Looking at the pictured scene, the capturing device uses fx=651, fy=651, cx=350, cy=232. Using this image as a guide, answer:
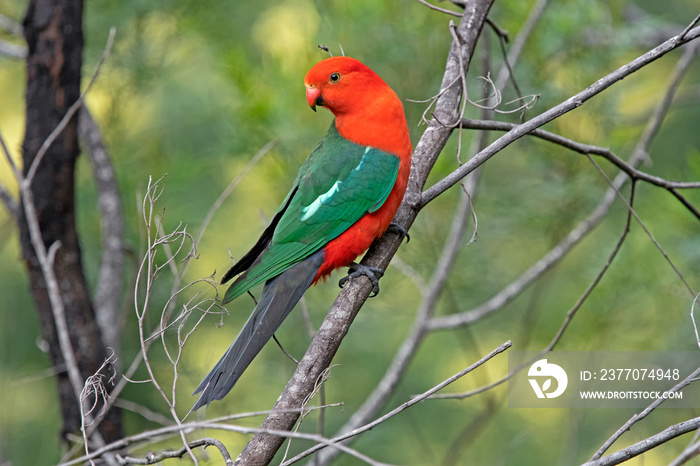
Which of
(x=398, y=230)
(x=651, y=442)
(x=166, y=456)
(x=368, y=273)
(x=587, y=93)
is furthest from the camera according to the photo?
(x=398, y=230)

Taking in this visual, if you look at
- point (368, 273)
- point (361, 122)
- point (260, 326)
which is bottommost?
point (260, 326)

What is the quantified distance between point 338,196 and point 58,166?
1569 millimetres

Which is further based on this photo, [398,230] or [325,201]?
[325,201]

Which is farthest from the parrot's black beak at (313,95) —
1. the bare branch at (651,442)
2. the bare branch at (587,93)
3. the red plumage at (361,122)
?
the bare branch at (651,442)

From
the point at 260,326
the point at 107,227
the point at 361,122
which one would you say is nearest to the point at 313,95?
the point at 361,122

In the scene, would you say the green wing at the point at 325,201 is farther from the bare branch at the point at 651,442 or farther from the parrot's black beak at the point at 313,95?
the bare branch at the point at 651,442

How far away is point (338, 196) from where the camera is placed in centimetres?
310

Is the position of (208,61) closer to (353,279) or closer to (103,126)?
(103,126)

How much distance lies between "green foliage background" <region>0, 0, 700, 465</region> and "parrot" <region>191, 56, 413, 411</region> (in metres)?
1.10

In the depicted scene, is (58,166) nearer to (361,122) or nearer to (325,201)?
(325,201)

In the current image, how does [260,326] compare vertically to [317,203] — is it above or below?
below

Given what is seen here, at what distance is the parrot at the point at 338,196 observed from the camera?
291cm

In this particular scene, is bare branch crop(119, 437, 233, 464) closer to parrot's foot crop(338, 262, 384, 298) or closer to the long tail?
the long tail

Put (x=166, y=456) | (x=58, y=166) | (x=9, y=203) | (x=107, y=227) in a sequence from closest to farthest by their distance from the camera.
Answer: (x=166, y=456) < (x=58, y=166) < (x=9, y=203) < (x=107, y=227)
